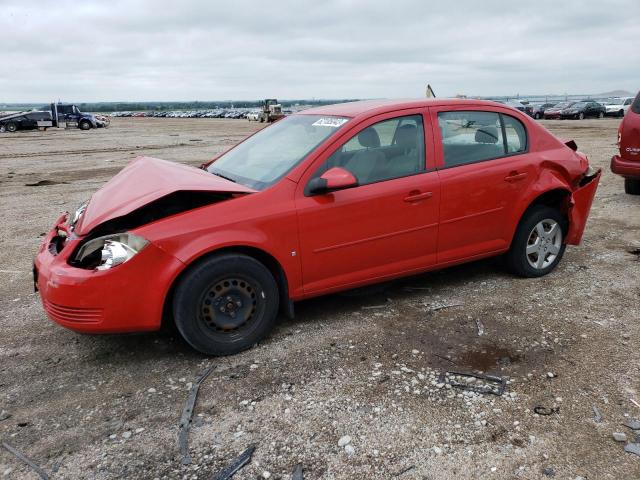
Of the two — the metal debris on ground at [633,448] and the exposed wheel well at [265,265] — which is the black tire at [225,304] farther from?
the metal debris on ground at [633,448]

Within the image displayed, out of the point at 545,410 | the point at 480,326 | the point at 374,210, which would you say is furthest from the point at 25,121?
the point at 545,410

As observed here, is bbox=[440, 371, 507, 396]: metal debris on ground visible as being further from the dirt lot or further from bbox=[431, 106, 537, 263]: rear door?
bbox=[431, 106, 537, 263]: rear door

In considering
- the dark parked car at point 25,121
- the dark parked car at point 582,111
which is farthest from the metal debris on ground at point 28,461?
the dark parked car at point 582,111

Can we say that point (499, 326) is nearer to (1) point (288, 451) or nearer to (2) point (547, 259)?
(2) point (547, 259)

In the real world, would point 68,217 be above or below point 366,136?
below

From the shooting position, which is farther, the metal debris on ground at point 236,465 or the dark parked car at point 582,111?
the dark parked car at point 582,111

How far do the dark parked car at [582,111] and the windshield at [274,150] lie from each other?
41028 millimetres

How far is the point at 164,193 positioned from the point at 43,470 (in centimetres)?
172

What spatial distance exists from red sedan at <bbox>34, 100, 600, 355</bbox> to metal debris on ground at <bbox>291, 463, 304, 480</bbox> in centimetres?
122

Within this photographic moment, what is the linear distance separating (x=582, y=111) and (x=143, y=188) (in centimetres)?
4299

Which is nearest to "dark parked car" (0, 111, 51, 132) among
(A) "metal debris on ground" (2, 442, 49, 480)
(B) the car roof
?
(B) the car roof

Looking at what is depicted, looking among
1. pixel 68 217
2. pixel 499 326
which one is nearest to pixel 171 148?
pixel 68 217

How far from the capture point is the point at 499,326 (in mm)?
4035

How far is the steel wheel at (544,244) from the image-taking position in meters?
4.86
